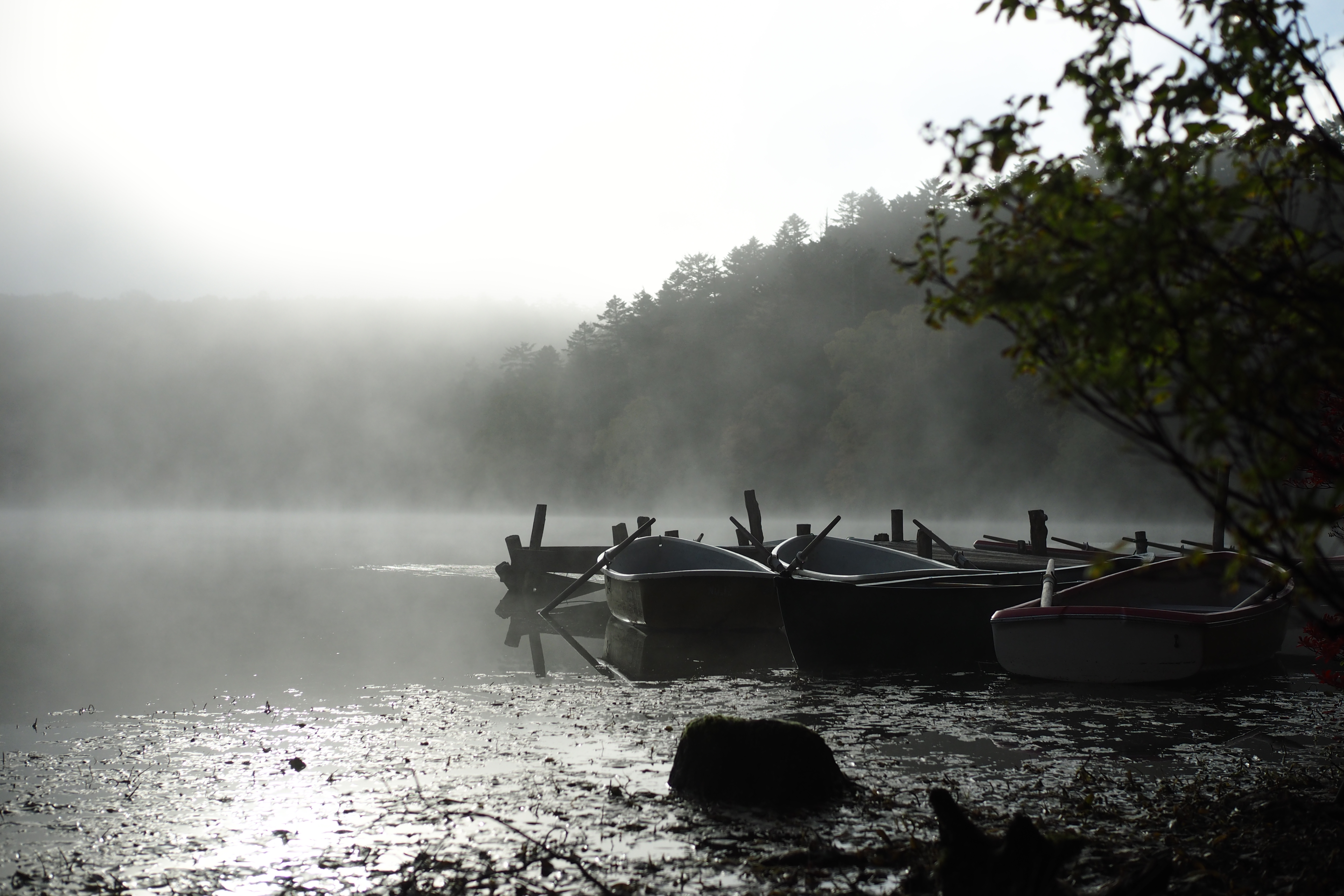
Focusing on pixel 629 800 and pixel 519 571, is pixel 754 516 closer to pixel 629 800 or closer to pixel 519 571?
pixel 519 571

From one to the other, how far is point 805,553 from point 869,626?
191 cm

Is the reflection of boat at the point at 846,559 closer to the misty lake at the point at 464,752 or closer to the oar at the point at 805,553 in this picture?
the oar at the point at 805,553

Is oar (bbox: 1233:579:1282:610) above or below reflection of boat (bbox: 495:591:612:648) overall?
above

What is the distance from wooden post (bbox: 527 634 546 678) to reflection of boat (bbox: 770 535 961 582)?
3.65 metres

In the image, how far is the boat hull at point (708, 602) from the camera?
14.5 meters

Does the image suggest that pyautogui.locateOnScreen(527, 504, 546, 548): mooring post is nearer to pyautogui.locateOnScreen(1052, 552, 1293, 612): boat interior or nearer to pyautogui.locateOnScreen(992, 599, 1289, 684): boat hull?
pyautogui.locateOnScreen(1052, 552, 1293, 612): boat interior

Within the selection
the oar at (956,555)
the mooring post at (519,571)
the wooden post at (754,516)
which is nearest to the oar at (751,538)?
the wooden post at (754,516)

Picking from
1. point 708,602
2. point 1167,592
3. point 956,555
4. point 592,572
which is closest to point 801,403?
point 592,572

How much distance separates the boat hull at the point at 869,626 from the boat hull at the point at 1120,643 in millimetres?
1305

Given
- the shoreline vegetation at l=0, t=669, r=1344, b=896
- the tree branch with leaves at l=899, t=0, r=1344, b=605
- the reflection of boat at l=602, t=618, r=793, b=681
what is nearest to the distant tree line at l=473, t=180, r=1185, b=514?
the reflection of boat at l=602, t=618, r=793, b=681

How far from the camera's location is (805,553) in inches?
523

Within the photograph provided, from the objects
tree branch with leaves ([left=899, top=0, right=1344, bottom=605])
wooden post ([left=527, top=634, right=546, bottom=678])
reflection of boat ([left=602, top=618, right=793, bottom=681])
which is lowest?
wooden post ([left=527, top=634, right=546, bottom=678])

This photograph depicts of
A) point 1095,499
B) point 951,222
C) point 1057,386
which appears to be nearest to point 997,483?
point 1095,499

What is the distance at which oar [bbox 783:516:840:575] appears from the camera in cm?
1205
